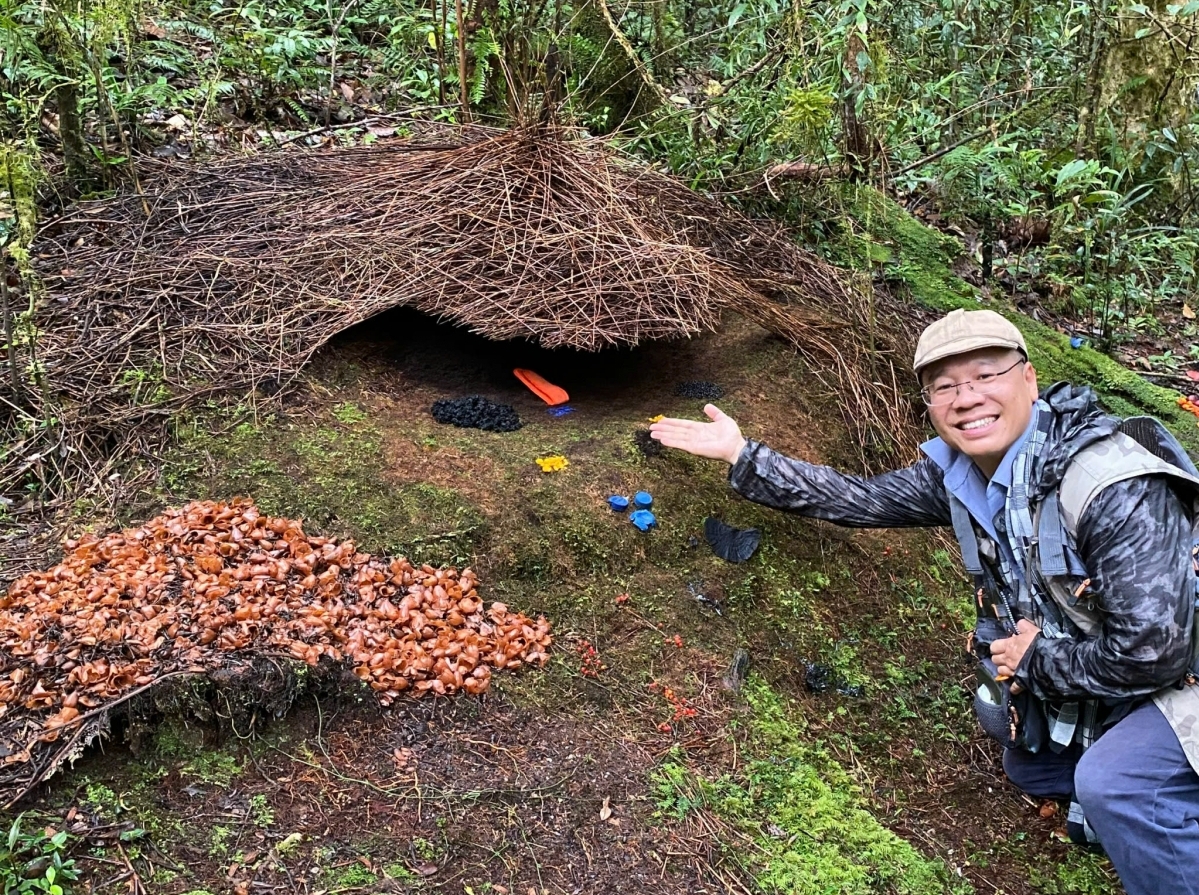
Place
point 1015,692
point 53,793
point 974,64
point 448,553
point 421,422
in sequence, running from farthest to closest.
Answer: point 974,64 < point 421,422 < point 448,553 < point 1015,692 < point 53,793

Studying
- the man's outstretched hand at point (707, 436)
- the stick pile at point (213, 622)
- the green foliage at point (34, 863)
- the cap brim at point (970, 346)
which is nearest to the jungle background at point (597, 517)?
the green foliage at point (34, 863)

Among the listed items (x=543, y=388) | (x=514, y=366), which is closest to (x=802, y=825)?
(x=543, y=388)

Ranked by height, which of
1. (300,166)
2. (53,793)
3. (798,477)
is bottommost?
(53,793)

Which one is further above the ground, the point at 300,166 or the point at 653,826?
the point at 300,166

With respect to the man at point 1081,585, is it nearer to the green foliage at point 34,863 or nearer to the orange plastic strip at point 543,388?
the orange plastic strip at point 543,388

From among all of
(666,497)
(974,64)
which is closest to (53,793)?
(666,497)

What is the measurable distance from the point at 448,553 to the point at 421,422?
751 mm

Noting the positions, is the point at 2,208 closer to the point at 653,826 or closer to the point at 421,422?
the point at 421,422

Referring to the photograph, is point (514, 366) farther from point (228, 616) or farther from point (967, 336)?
point (967, 336)

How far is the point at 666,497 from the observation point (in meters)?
3.55

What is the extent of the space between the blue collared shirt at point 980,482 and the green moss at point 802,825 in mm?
932

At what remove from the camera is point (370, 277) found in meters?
4.01

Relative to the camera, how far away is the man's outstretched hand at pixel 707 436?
321 centimetres

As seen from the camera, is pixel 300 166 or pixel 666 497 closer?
pixel 666 497
